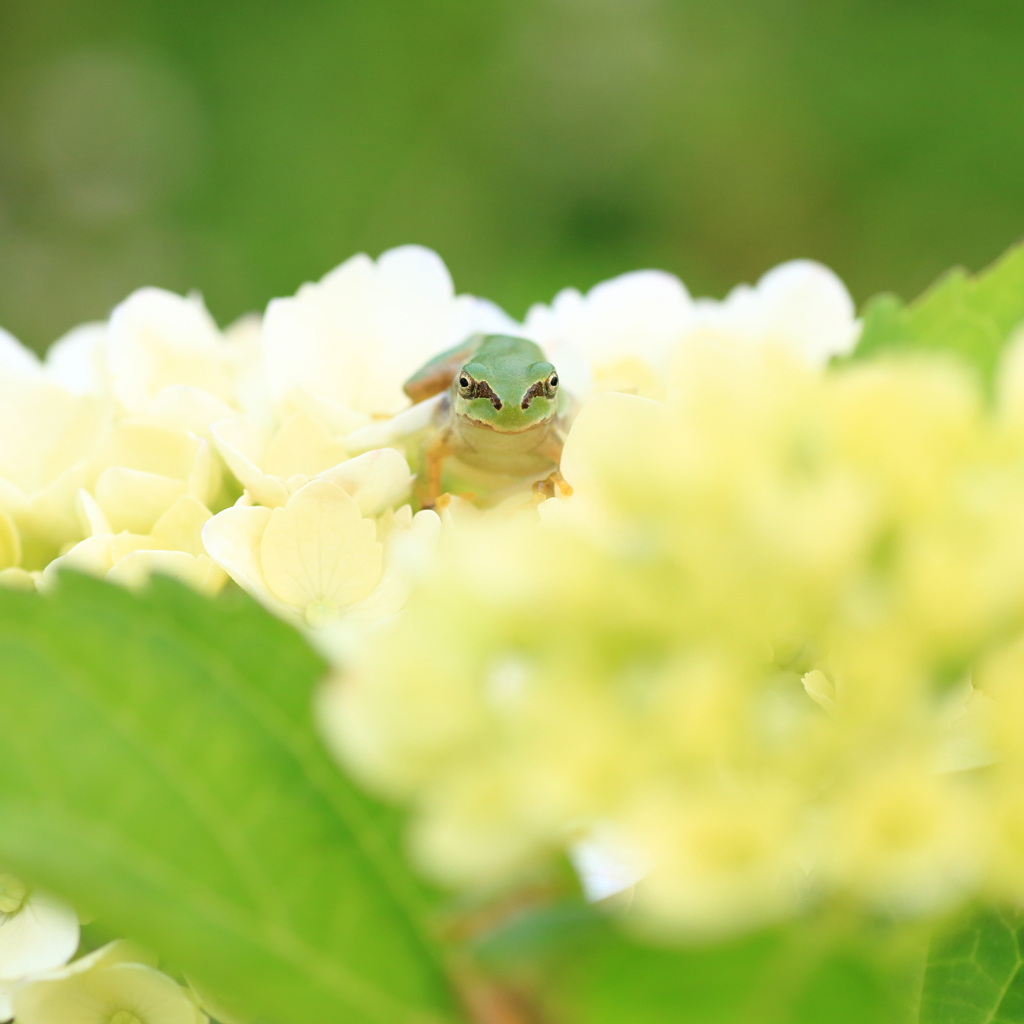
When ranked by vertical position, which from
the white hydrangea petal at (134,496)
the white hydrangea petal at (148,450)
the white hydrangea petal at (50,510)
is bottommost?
the white hydrangea petal at (134,496)

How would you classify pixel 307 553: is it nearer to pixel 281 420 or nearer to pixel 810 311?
pixel 281 420

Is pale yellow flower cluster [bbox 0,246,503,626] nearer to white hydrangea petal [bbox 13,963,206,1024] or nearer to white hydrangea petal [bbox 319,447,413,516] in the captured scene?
white hydrangea petal [bbox 319,447,413,516]

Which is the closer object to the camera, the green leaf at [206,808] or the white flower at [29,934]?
the green leaf at [206,808]

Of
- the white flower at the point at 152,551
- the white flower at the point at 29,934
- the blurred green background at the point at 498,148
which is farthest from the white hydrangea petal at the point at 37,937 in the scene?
the blurred green background at the point at 498,148

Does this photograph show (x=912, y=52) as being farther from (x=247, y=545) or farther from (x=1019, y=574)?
(x=1019, y=574)

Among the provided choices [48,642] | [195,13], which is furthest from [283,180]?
[48,642]

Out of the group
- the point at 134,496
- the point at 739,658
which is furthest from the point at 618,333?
the point at 739,658

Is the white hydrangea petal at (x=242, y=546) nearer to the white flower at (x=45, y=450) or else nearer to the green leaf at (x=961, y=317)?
the white flower at (x=45, y=450)
